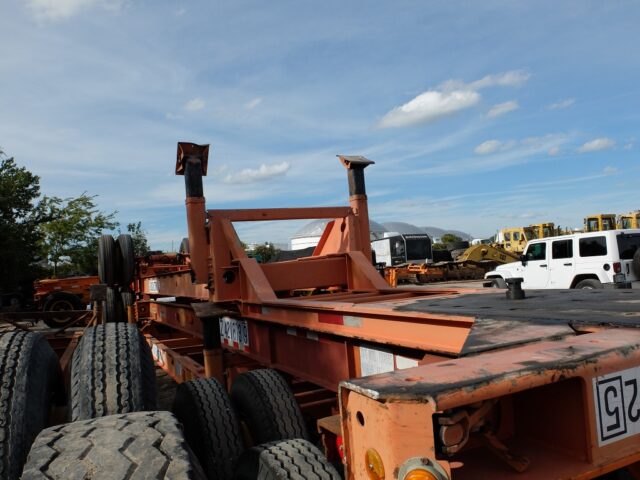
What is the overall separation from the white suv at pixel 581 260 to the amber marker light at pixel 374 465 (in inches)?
382

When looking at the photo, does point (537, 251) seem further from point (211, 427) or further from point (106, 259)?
point (211, 427)

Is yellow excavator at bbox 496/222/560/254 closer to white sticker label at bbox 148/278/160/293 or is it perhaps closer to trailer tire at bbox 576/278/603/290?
trailer tire at bbox 576/278/603/290

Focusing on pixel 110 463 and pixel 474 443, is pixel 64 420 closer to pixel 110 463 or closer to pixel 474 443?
pixel 110 463

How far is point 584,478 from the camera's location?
52.5 inches

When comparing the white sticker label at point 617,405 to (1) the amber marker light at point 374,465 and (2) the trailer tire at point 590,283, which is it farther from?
(2) the trailer tire at point 590,283

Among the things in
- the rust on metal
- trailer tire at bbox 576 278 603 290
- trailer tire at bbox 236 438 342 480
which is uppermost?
Result: the rust on metal

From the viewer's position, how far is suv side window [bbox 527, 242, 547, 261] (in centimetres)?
1245

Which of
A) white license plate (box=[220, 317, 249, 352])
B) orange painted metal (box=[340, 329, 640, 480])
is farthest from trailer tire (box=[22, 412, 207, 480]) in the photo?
white license plate (box=[220, 317, 249, 352])

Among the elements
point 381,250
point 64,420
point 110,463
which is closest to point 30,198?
point 381,250

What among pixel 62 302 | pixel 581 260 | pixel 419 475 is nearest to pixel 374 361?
pixel 419 475

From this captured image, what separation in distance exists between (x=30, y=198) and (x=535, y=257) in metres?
23.2

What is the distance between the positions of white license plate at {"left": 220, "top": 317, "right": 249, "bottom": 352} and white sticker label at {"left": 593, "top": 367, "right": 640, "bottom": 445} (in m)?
3.56

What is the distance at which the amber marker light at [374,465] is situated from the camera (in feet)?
4.00

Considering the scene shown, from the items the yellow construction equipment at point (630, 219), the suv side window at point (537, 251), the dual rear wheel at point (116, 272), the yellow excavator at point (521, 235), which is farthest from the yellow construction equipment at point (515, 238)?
the dual rear wheel at point (116, 272)
